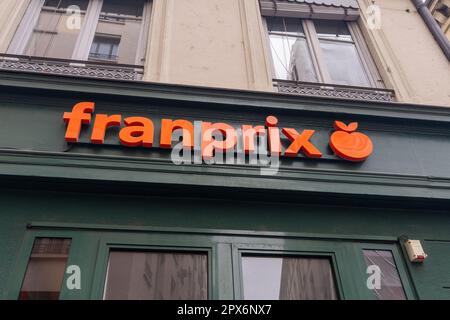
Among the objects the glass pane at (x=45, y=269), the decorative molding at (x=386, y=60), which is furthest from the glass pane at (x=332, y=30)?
the glass pane at (x=45, y=269)

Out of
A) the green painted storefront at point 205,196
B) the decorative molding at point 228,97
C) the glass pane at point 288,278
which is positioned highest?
the decorative molding at point 228,97

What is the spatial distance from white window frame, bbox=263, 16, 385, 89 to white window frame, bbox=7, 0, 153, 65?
203cm

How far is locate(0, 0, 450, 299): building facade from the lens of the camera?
3990mm

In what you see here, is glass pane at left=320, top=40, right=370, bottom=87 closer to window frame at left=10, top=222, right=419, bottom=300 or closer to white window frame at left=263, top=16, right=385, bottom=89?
white window frame at left=263, top=16, right=385, bottom=89

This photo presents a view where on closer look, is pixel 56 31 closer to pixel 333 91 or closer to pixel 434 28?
pixel 333 91

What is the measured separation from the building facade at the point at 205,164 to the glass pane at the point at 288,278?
0.05 ft

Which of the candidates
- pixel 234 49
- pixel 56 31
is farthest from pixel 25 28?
pixel 234 49

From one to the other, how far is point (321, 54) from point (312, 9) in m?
1.05

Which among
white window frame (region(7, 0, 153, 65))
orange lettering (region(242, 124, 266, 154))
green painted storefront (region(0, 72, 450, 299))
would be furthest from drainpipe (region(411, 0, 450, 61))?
white window frame (region(7, 0, 153, 65))

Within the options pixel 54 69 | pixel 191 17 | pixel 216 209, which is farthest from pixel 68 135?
pixel 191 17

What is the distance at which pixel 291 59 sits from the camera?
6.43 metres

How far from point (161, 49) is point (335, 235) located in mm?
3522

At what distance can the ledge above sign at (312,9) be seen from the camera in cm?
699

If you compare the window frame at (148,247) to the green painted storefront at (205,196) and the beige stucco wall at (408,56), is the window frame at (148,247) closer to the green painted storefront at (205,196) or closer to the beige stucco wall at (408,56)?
the green painted storefront at (205,196)
